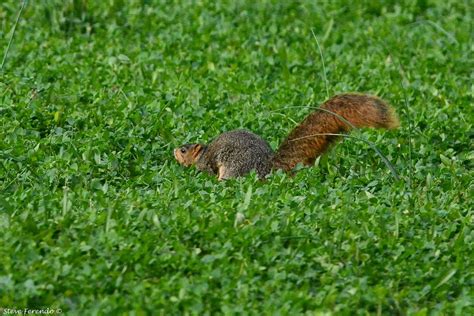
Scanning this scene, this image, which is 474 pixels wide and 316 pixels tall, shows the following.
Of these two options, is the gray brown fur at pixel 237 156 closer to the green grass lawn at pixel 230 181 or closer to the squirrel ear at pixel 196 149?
the squirrel ear at pixel 196 149

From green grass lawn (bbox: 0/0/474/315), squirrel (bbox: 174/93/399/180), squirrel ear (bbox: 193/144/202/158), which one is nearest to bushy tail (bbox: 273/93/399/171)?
squirrel (bbox: 174/93/399/180)

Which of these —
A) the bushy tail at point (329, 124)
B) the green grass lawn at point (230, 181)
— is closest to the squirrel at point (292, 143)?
the bushy tail at point (329, 124)

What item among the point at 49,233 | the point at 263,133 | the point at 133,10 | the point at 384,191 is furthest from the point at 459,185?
the point at 133,10

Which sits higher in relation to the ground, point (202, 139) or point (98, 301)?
point (98, 301)

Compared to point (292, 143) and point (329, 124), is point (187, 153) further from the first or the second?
point (329, 124)

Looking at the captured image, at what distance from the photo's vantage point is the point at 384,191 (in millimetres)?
6762

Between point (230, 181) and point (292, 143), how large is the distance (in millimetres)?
550

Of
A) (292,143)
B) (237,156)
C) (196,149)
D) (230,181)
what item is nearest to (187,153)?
(196,149)

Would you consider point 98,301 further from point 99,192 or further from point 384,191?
point 384,191

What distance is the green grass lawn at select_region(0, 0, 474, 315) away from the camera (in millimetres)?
5430

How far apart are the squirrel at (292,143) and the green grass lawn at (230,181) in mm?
126

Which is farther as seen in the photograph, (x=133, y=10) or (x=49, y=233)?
(x=133, y=10)

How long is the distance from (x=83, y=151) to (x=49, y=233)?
5.17 ft

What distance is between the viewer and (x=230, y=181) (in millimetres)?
6902
